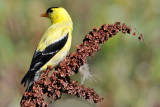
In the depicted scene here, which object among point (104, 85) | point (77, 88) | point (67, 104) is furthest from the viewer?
point (104, 85)

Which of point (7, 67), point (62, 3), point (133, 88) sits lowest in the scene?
point (133, 88)

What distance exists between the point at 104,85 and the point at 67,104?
2.21 feet

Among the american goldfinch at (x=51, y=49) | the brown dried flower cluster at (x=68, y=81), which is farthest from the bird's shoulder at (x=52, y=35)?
the brown dried flower cluster at (x=68, y=81)

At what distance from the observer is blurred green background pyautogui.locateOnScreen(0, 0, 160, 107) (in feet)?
20.2

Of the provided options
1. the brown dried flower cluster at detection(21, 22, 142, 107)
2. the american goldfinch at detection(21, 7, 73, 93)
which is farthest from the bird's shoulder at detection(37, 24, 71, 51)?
the brown dried flower cluster at detection(21, 22, 142, 107)

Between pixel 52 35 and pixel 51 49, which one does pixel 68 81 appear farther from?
pixel 52 35

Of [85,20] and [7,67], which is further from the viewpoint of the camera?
[85,20]

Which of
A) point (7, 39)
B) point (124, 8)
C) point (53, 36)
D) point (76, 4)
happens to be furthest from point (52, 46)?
point (124, 8)

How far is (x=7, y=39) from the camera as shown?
6184 millimetres

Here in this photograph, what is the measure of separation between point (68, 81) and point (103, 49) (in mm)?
1299

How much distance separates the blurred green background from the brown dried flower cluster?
805 millimetres

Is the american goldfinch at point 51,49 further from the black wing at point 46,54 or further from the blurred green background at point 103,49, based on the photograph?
the blurred green background at point 103,49

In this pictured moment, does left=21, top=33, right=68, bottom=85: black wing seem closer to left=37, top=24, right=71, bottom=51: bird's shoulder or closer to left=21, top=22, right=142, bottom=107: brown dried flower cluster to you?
left=37, top=24, right=71, bottom=51: bird's shoulder

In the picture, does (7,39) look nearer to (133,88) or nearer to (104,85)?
(104,85)
